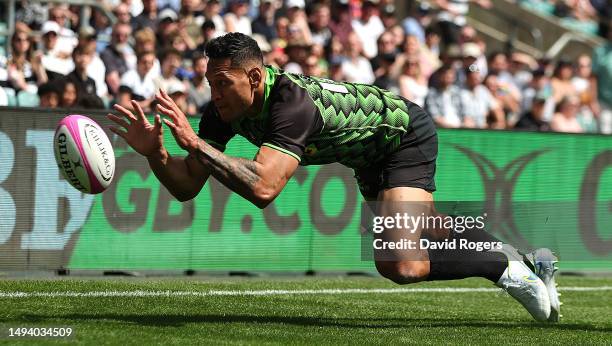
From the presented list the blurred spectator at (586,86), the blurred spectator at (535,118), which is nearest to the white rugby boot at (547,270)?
the blurred spectator at (535,118)

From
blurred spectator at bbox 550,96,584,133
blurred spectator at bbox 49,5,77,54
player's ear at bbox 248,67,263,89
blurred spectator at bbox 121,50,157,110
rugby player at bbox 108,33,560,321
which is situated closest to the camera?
rugby player at bbox 108,33,560,321

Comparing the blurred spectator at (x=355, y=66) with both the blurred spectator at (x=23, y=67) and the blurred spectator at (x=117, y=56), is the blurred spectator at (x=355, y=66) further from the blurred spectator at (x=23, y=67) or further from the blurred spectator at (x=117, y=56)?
the blurred spectator at (x=23, y=67)

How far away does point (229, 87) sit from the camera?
7.69 meters

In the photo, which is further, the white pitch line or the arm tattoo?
the white pitch line

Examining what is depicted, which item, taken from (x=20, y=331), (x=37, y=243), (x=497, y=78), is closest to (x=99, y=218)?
(x=37, y=243)

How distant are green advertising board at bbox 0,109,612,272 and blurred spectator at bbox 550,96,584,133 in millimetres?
3493

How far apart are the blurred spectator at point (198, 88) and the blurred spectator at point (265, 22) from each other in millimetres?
2264

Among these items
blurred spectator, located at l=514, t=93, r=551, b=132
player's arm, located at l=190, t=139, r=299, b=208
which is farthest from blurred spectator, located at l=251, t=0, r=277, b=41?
player's arm, located at l=190, t=139, r=299, b=208

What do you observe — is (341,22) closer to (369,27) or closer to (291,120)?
(369,27)

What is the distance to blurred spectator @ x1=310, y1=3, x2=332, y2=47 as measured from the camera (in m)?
17.6

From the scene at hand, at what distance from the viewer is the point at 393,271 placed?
8.46 meters

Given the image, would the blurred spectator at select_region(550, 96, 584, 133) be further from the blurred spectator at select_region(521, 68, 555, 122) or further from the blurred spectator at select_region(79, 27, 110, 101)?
the blurred spectator at select_region(79, 27, 110, 101)

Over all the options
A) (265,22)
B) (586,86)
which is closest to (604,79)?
(586,86)

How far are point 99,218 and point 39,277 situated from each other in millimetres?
872
